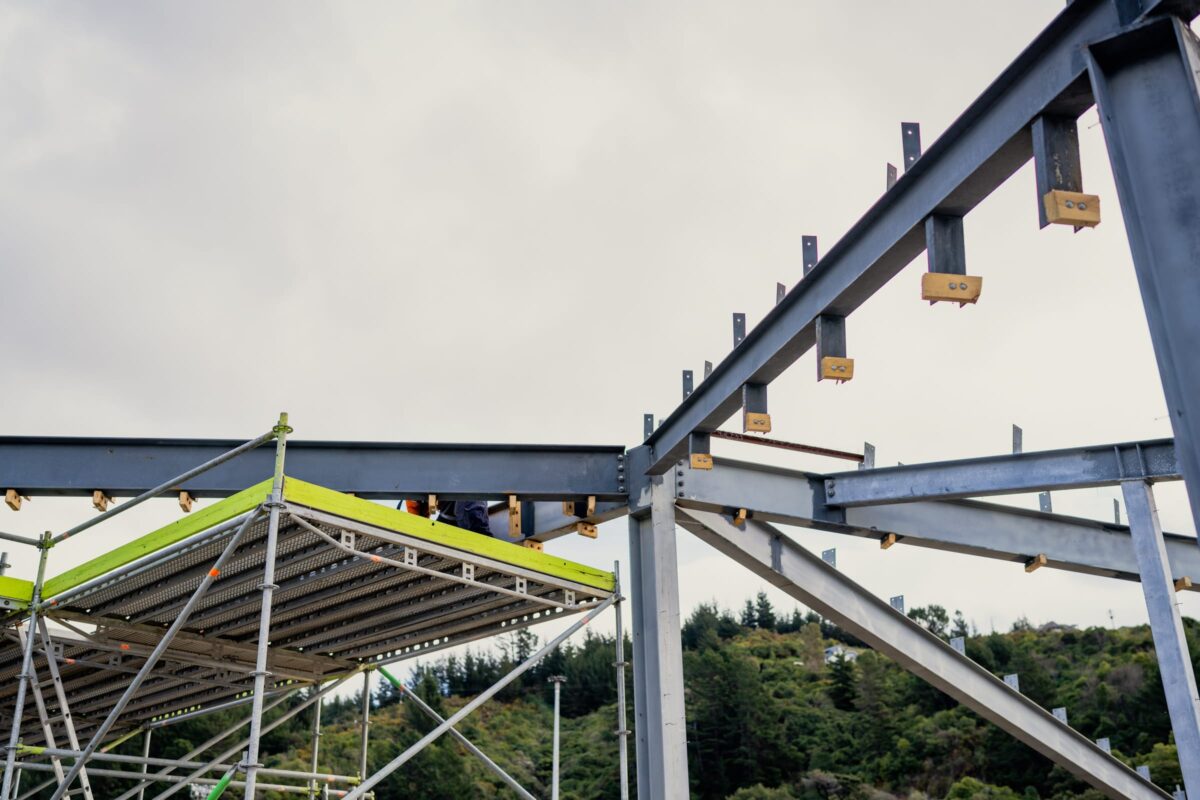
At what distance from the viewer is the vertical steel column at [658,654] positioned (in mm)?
10492

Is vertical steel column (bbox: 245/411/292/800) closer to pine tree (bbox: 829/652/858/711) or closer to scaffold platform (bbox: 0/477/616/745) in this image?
scaffold platform (bbox: 0/477/616/745)

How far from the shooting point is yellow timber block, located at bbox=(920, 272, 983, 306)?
268 inches

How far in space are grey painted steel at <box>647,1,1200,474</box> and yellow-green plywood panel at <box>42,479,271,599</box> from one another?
4023mm

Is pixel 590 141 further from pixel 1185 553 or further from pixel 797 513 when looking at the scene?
pixel 1185 553

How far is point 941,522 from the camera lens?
503 inches

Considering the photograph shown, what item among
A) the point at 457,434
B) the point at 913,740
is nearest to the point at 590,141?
the point at 457,434

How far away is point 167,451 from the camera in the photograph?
37.6 ft

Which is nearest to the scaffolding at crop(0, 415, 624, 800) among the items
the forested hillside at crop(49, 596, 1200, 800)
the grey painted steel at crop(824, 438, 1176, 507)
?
the grey painted steel at crop(824, 438, 1176, 507)

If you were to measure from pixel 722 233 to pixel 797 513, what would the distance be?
4051 millimetres

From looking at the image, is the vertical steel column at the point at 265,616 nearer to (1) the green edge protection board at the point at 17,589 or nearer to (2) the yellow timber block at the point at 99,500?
(1) the green edge protection board at the point at 17,589

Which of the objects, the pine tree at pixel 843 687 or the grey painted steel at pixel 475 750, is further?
the pine tree at pixel 843 687

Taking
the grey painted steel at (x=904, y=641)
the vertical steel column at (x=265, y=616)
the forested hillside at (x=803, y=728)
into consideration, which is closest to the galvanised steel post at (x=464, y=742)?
the vertical steel column at (x=265, y=616)

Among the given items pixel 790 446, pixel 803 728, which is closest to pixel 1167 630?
pixel 790 446

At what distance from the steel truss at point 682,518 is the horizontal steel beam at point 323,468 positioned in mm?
22
